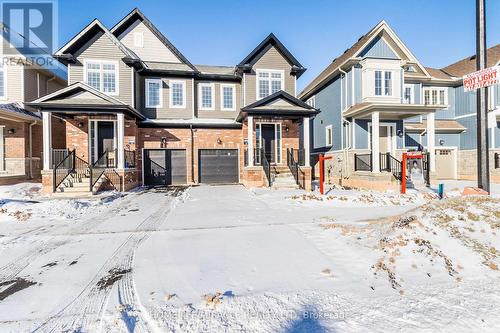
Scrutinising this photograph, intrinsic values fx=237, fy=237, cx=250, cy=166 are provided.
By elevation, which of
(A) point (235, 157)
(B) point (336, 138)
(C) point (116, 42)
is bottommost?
(A) point (235, 157)

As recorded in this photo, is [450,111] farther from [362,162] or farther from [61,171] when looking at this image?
[61,171]

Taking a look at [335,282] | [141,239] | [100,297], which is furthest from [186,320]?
[141,239]

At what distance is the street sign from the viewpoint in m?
6.00

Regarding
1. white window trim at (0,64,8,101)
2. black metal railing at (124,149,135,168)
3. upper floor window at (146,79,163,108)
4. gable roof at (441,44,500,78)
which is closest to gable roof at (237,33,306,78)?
upper floor window at (146,79,163,108)

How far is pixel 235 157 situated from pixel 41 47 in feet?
49.3

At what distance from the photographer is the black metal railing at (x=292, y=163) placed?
41.4 feet

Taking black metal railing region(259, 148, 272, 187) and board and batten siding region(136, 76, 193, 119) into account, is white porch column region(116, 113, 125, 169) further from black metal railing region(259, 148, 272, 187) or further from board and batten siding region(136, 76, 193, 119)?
black metal railing region(259, 148, 272, 187)

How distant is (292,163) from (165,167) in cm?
781

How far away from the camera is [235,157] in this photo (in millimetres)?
15531

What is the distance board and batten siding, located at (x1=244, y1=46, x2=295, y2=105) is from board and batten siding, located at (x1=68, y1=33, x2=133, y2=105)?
6987mm

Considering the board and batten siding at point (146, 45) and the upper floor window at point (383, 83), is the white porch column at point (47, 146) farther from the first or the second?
the upper floor window at point (383, 83)

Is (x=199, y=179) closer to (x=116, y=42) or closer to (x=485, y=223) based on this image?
(x=116, y=42)

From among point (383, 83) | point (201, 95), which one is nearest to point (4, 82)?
point (201, 95)

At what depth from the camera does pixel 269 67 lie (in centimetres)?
1537
